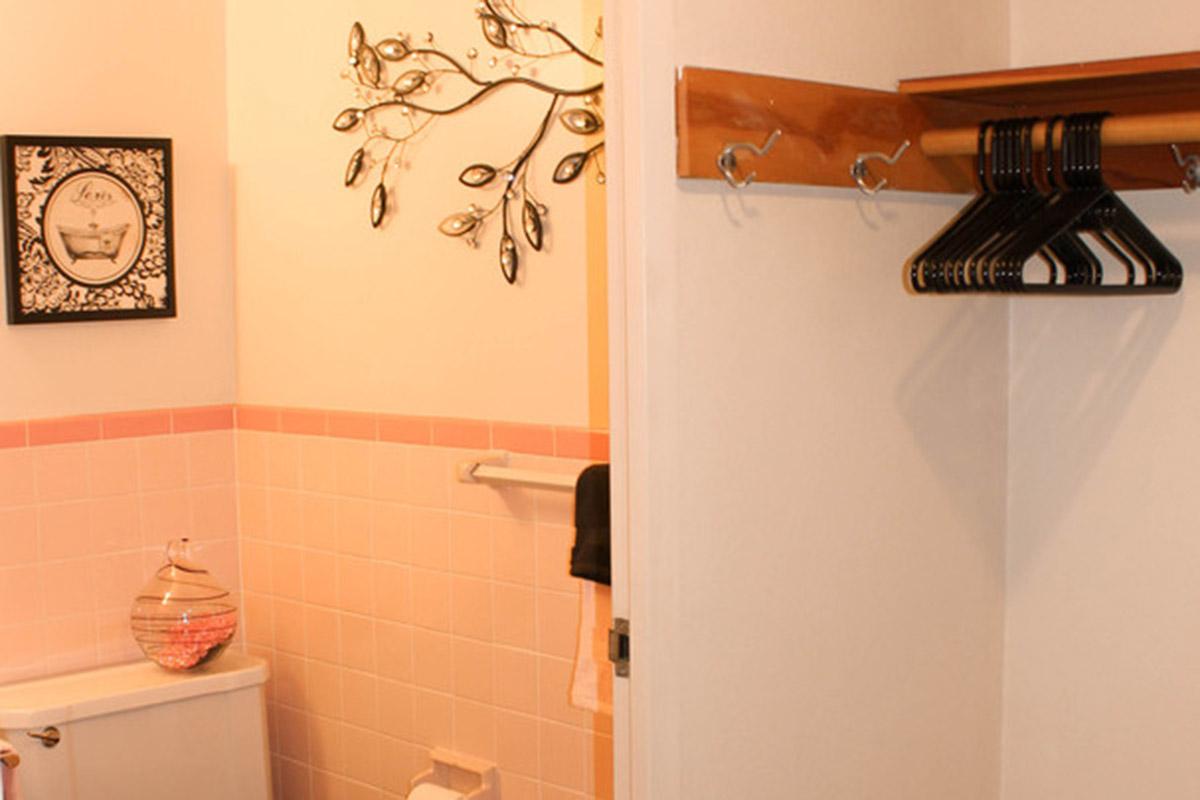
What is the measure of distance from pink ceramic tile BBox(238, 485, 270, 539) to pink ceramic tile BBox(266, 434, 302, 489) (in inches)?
2.5

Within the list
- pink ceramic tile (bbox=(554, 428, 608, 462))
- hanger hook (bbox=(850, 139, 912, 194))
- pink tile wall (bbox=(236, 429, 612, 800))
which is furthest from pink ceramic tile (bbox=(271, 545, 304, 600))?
hanger hook (bbox=(850, 139, 912, 194))

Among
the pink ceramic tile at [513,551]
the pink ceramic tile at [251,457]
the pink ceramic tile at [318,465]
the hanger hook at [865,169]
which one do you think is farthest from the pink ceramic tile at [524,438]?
the hanger hook at [865,169]

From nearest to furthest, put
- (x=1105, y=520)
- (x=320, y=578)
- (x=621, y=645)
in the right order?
(x=621, y=645), (x=1105, y=520), (x=320, y=578)

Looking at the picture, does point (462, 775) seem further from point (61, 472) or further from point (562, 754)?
point (61, 472)

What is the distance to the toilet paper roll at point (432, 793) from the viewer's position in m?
2.86

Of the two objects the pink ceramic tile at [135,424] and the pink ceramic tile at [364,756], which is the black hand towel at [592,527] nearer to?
the pink ceramic tile at [364,756]

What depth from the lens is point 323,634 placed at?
10.6 feet

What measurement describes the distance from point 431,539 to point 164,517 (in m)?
0.69

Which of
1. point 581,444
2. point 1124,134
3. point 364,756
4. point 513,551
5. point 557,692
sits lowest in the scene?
point 364,756

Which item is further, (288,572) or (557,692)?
(288,572)

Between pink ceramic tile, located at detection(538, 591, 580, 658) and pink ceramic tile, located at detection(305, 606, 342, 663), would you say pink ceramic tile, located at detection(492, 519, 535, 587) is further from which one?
pink ceramic tile, located at detection(305, 606, 342, 663)

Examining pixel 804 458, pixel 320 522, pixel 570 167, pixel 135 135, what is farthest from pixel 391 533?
pixel 804 458

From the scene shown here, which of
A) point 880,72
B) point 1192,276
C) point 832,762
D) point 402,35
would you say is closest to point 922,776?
point 832,762

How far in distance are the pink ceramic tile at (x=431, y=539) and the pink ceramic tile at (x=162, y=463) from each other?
625 mm
